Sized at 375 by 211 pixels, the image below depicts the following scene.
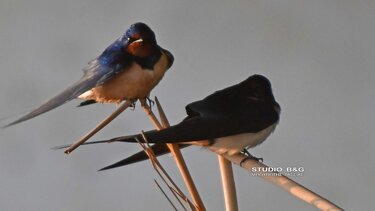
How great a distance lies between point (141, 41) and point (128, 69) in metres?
0.06

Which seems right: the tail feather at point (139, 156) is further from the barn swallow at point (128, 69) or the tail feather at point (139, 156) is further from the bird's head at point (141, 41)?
the bird's head at point (141, 41)

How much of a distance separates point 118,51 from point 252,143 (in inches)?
16.4

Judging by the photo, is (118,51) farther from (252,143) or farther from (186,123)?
(186,123)

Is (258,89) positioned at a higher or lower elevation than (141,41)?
lower

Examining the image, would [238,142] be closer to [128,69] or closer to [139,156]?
[139,156]

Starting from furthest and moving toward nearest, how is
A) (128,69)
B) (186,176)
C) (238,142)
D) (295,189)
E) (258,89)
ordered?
(128,69) → (258,89) → (238,142) → (186,176) → (295,189)

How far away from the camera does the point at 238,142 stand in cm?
114

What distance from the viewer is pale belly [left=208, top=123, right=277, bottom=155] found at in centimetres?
107

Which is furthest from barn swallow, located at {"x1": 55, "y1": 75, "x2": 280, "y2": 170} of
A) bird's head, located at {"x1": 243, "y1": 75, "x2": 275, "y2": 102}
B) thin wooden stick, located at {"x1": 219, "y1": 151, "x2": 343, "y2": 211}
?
thin wooden stick, located at {"x1": 219, "y1": 151, "x2": 343, "y2": 211}

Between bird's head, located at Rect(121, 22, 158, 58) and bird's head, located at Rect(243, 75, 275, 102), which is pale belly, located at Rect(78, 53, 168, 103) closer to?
bird's head, located at Rect(121, 22, 158, 58)


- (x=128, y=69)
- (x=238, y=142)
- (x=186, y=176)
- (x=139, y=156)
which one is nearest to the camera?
(x=186, y=176)

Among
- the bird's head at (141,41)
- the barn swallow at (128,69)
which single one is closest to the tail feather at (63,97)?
the barn swallow at (128,69)

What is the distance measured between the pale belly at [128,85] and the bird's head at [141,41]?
3cm

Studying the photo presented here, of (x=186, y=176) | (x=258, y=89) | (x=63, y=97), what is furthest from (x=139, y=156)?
(x=258, y=89)
